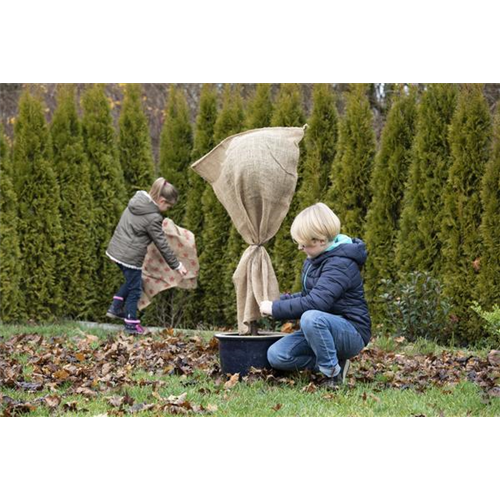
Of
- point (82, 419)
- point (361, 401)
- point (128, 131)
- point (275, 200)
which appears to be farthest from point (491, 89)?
point (82, 419)

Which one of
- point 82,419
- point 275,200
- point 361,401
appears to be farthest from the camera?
point 275,200

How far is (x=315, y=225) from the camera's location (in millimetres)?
5441

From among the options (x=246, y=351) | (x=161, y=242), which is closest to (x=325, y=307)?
(x=246, y=351)

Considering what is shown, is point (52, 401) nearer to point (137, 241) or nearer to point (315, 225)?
point (315, 225)

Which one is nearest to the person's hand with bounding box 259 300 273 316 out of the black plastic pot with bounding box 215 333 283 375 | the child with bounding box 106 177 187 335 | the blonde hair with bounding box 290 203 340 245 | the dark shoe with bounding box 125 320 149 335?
the black plastic pot with bounding box 215 333 283 375

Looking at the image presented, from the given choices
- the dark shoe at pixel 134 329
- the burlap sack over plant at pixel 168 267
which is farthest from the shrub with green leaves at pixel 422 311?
the dark shoe at pixel 134 329

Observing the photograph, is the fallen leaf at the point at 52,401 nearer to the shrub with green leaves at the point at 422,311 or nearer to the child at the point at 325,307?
the child at the point at 325,307

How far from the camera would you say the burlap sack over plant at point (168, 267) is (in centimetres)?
922

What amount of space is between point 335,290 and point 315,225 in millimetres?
456

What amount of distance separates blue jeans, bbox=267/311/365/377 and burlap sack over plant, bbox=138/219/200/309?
12.1 feet

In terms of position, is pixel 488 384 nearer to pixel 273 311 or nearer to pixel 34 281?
pixel 273 311

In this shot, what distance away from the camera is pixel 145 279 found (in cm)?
924

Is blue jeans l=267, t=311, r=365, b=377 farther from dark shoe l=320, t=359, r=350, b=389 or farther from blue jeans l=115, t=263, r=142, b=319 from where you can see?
blue jeans l=115, t=263, r=142, b=319

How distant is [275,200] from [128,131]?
494 cm
